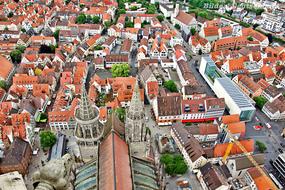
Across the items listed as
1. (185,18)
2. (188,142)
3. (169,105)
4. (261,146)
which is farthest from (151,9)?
(261,146)

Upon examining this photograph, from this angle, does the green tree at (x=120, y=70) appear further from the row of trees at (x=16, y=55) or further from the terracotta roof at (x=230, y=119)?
the row of trees at (x=16, y=55)

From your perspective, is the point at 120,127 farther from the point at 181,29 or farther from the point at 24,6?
the point at 24,6

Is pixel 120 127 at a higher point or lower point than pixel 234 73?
higher

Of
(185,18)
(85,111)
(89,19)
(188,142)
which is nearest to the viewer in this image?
(85,111)

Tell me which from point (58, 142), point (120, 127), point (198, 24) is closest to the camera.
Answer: point (120, 127)

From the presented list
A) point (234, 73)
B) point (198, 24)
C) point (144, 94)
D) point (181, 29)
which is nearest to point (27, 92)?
point (144, 94)

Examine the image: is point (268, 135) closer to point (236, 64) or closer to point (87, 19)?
point (236, 64)

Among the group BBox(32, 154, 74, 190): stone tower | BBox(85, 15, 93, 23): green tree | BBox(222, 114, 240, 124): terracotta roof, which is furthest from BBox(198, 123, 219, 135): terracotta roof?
BBox(85, 15, 93, 23): green tree

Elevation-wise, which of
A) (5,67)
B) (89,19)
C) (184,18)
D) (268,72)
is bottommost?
(268,72)

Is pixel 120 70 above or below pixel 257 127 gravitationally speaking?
above
